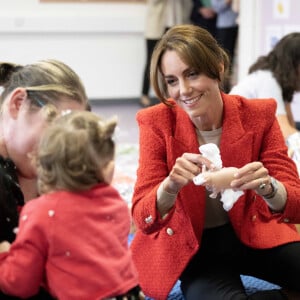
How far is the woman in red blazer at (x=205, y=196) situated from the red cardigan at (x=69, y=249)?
39 centimetres

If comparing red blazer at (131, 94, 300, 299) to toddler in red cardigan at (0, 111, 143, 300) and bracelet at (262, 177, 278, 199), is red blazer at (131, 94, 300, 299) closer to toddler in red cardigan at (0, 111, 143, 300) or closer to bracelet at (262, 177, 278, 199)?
bracelet at (262, 177, 278, 199)

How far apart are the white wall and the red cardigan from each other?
15.5 ft

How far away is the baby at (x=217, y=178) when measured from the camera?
4.45ft

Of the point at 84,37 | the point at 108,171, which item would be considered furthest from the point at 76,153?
the point at 84,37

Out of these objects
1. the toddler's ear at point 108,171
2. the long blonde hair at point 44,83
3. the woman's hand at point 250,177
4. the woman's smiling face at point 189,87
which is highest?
the long blonde hair at point 44,83

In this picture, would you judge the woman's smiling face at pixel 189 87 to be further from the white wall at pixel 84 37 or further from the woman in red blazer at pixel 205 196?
the white wall at pixel 84 37

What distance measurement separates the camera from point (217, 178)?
137 centimetres

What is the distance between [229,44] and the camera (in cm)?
496

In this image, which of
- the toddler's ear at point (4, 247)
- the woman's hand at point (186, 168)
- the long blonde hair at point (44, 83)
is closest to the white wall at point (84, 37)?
the long blonde hair at point (44, 83)

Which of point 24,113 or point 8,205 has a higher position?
point 24,113

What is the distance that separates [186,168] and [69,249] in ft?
1.29

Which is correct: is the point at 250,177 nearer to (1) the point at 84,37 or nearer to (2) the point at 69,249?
(2) the point at 69,249

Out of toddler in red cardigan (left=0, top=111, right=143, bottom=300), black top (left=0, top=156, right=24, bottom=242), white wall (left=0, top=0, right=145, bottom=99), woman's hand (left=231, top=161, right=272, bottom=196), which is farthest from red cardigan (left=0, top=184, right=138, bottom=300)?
white wall (left=0, top=0, right=145, bottom=99)

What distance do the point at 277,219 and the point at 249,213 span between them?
0.08m
